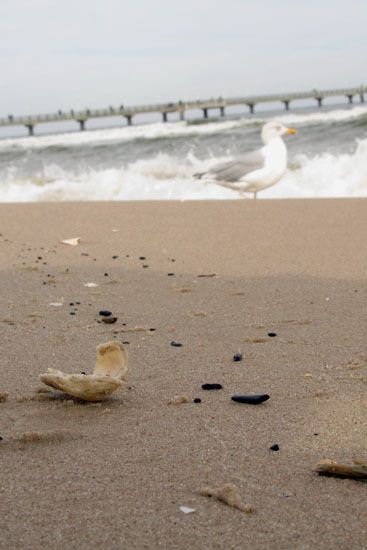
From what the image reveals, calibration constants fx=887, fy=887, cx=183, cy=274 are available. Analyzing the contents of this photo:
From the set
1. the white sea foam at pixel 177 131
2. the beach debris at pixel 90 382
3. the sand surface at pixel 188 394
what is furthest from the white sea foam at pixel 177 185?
the white sea foam at pixel 177 131

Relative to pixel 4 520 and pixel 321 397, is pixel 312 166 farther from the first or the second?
pixel 4 520

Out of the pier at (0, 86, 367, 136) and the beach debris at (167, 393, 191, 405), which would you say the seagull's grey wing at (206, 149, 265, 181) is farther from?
the pier at (0, 86, 367, 136)

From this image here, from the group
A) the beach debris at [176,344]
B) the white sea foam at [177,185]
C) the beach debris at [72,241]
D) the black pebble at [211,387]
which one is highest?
the black pebble at [211,387]

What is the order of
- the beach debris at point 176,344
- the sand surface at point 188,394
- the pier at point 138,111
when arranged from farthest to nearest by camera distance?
the pier at point 138,111 → the beach debris at point 176,344 → the sand surface at point 188,394

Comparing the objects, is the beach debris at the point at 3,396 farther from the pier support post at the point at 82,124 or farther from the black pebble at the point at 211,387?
the pier support post at the point at 82,124

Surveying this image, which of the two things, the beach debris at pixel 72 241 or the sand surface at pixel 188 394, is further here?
the beach debris at pixel 72 241

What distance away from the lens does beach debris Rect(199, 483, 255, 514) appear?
5.44 ft

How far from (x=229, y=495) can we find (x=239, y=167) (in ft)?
22.6

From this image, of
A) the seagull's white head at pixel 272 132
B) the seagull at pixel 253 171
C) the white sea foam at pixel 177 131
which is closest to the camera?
the seagull at pixel 253 171

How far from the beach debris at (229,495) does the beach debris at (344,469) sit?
203mm

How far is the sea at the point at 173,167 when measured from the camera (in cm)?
1069

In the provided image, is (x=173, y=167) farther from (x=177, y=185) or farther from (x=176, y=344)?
(x=176, y=344)

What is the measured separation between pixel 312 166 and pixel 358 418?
9.68 m

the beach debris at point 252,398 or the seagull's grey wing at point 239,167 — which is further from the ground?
the seagull's grey wing at point 239,167
